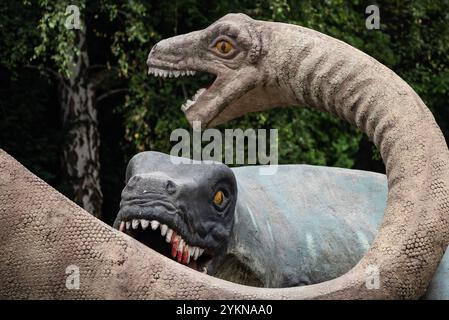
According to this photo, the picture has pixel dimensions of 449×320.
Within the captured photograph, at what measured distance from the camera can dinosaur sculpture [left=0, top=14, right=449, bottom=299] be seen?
5.32 meters

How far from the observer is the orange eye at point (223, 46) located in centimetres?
655

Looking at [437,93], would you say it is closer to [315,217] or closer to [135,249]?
[315,217]

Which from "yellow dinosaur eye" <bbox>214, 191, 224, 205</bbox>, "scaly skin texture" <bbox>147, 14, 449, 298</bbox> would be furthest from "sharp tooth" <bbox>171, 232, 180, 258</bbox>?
"scaly skin texture" <bbox>147, 14, 449, 298</bbox>

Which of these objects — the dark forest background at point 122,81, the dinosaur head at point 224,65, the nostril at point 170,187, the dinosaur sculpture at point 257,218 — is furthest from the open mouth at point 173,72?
the dark forest background at point 122,81

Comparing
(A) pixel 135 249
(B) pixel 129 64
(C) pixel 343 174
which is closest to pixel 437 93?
Result: (B) pixel 129 64

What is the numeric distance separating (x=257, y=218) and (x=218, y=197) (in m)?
0.43

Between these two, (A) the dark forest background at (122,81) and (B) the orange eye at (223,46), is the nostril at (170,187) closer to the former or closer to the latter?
(B) the orange eye at (223,46)

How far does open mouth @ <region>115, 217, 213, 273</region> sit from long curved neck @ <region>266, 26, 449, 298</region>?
89cm

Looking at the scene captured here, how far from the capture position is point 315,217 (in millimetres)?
6949

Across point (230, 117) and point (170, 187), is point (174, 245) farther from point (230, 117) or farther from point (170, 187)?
point (230, 117)

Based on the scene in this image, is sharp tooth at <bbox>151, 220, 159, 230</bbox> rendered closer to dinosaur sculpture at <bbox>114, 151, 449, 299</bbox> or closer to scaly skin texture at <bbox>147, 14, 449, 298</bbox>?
dinosaur sculpture at <bbox>114, 151, 449, 299</bbox>

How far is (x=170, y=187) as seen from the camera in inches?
237

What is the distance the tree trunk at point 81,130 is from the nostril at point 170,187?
756cm

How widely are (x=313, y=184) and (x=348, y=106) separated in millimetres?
1006
